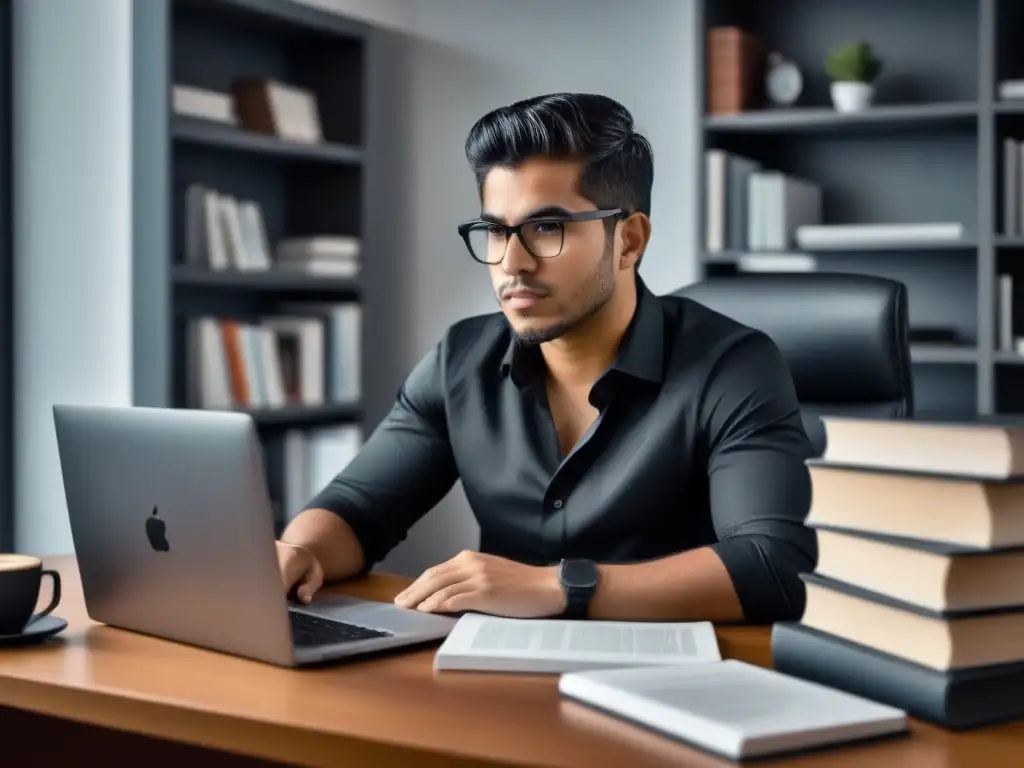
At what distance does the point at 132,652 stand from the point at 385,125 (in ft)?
10.6


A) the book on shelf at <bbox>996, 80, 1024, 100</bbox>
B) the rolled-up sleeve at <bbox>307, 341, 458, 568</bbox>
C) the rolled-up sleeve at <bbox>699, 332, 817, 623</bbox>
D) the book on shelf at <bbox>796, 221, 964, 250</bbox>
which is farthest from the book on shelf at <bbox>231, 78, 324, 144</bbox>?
the rolled-up sleeve at <bbox>699, 332, 817, 623</bbox>

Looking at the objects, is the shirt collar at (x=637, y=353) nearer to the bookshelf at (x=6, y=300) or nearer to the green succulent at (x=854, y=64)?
the green succulent at (x=854, y=64)

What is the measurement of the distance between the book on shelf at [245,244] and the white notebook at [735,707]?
8.60 feet

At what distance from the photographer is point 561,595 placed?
4.50 ft

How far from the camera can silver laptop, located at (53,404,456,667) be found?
1.19 metres

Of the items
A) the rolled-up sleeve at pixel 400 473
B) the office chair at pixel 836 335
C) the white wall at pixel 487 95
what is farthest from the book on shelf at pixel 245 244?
the office chair at pixel 836 335

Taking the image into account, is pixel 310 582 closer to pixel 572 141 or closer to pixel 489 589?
pixel 489 589

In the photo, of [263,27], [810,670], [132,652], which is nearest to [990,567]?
[810,670]

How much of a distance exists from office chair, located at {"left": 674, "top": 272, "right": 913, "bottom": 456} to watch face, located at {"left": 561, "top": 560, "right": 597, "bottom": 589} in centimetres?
69

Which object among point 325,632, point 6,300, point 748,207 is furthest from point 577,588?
point 6,300

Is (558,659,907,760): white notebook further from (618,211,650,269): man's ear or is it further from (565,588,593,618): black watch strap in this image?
(618,211,650,269): man's ear

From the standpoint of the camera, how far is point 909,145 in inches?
146

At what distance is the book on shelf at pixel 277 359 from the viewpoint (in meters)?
3.49

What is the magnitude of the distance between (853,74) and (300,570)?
A: 2474 millimetres
